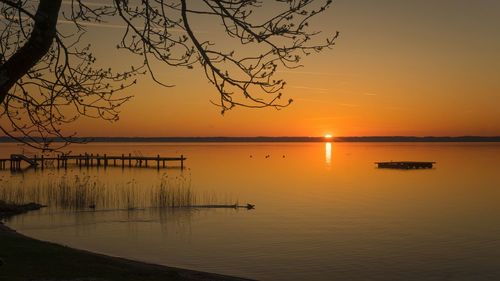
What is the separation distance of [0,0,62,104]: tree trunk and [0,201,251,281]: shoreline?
696 cm

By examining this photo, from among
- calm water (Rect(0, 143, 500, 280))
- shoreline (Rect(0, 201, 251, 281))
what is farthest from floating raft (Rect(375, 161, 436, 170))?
shoreline (Rect(0, 201, 251, 281))

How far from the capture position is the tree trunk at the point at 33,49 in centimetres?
610

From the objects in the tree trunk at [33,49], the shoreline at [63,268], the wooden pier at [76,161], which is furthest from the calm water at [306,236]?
the wooden pier at [76,161]

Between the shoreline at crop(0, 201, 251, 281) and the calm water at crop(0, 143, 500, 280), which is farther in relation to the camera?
the calm water at crop(0, 143, 500, 280)

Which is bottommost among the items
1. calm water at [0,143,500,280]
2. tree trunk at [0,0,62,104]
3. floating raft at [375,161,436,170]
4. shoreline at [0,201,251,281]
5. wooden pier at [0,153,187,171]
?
calm water at [0,143,500,280]

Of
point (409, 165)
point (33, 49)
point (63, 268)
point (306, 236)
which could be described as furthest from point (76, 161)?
point (33, 49)

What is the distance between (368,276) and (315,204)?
24.2 metres

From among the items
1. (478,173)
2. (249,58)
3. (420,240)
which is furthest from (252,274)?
(478,173)

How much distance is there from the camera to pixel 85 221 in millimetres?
31984

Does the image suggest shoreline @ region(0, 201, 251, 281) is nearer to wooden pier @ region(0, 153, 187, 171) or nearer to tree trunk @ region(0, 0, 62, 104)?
tree trunk @ region(0, 0, 62, 104)

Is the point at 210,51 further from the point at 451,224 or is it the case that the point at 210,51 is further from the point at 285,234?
the point at 451,224

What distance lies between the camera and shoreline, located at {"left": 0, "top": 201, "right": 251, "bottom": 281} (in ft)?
42.4

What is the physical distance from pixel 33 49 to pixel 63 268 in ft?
29.9

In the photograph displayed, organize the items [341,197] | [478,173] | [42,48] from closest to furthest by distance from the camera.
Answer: [42,48], [341,197], [478,173]
